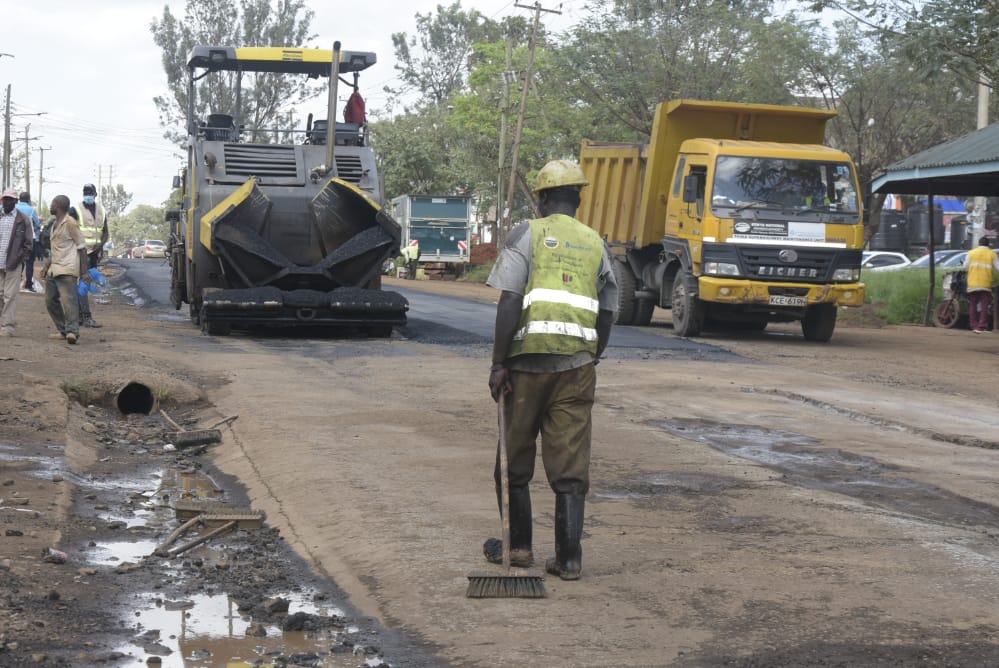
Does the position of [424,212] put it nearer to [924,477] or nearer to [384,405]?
[384,405]

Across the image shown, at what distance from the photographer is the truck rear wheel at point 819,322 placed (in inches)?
792

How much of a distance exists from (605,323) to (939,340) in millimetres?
17967

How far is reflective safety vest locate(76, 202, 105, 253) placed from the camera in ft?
57.3

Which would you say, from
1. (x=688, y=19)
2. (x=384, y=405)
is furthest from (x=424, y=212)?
(x=384, y=405)

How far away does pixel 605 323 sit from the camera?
592 centimetres

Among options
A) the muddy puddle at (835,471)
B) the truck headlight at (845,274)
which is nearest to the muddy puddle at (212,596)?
the muddy puddle at (835,471)

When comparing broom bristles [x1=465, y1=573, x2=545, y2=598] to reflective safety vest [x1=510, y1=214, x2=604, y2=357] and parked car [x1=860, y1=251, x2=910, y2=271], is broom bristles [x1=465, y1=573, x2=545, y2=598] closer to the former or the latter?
reflective safety vest [x1=510, y1=214, x2=604, y2=357]

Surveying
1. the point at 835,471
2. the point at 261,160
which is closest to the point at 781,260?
the point at 261,160

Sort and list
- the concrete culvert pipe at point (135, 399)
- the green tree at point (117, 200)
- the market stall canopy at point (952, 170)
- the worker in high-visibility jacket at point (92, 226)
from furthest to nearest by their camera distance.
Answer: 1. the green tree at point (117, 200)
2. the market stall canopy at point (952, 170)
3. the worker in high-visibility jacket at point (92, 226)
4. the concrete culvert pipe at point (135, 399)

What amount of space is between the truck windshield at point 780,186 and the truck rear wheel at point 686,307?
4.42 ft

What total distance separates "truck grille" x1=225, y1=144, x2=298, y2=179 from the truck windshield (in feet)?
18.6

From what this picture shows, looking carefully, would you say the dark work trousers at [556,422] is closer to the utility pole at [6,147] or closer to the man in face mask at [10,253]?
the man in face mask at [10,253]

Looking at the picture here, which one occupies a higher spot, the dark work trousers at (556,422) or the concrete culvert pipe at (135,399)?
the dark work trousers at (556,422)

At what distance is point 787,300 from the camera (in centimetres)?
1900
